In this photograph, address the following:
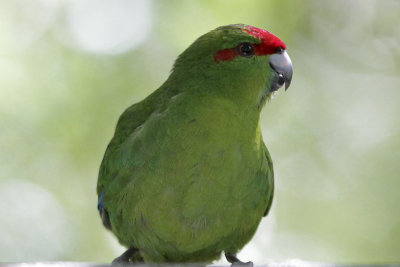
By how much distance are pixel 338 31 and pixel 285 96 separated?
102cm

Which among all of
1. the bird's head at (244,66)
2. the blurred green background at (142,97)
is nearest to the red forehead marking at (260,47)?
the bird's head at (244,66)

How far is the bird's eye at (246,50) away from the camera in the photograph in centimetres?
419

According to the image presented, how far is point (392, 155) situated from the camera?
6.79 metres

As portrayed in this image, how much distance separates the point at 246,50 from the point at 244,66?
11cm

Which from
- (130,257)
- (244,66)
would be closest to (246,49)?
(244,66)

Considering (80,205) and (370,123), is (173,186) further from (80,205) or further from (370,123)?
(370,123)

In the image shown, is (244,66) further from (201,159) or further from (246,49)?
(201,159)

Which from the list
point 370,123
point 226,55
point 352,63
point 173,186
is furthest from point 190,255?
point 352,63

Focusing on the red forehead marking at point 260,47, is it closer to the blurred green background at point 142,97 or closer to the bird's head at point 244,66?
the bird's head at point 244,66

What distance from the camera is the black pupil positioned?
4.20m

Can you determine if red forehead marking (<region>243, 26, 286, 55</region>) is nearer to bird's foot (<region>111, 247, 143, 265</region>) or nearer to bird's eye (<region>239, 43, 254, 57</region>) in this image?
bird's eye (<region>239, 43, 254, 57</region>)

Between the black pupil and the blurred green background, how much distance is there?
2.16 m

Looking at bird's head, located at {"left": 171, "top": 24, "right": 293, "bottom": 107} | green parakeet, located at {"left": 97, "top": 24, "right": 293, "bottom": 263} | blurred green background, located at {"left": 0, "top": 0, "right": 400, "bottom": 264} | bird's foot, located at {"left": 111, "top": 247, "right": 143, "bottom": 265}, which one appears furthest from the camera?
blurred green background, located at {"left": 0, "top": 0, "right": 400, "bottom": 264}

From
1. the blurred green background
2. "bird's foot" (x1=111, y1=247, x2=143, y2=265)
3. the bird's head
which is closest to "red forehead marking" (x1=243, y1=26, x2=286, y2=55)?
the bird's head
